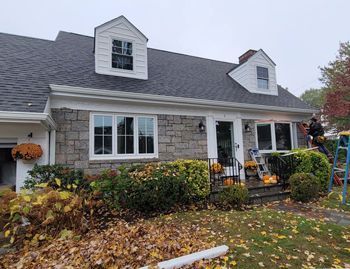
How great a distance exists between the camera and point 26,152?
185 inches

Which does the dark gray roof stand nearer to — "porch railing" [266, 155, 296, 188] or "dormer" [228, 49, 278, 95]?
"dormer" [228, 49, 278, 95]

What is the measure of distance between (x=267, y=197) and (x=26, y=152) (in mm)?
6132

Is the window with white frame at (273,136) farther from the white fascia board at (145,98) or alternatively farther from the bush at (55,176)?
the bush at (55,176)

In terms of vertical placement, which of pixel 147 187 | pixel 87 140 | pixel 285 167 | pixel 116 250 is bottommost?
pixel 116 250

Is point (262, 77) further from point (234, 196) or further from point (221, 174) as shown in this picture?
point (234, 196)

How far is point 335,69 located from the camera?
626 inches

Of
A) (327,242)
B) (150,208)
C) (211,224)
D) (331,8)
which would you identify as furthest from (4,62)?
(331,8)

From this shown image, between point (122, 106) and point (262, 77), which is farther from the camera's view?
point (262, 77)

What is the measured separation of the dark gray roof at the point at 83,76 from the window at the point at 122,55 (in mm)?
596

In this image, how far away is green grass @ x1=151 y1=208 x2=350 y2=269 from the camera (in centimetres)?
269

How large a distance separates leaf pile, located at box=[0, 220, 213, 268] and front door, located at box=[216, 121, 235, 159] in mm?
4836

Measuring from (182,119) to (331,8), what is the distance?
37.4 feet

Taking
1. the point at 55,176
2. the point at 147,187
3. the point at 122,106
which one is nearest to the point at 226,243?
the point at 147,187

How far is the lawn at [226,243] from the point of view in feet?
8.61
